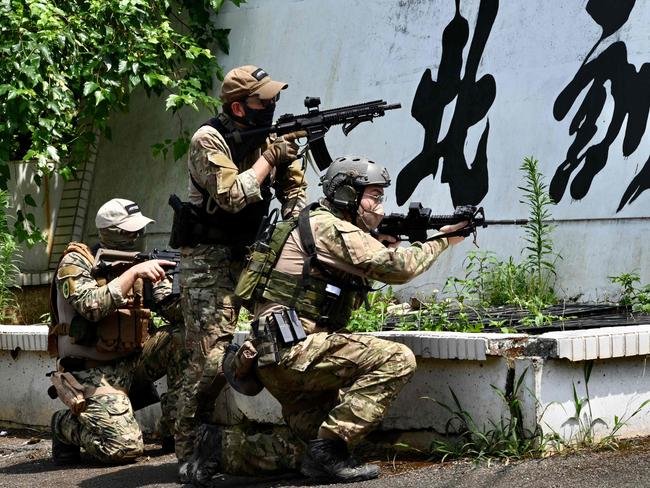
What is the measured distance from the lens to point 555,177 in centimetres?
764

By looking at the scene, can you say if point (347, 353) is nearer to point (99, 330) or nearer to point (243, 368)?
point (243, 368)

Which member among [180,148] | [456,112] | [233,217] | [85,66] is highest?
[85,66]

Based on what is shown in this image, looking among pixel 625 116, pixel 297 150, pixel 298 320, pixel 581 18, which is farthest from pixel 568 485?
pixel 581 18

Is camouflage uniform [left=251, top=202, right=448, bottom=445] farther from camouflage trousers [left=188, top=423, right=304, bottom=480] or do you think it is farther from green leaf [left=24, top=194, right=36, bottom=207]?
green leaf [left=24, top=194, right=36, bottom=207]

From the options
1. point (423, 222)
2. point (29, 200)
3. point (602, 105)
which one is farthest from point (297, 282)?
point (29, 200)

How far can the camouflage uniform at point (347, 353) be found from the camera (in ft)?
17.2

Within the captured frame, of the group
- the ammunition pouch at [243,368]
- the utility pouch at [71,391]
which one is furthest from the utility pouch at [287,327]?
the utility pouch at [71,391]

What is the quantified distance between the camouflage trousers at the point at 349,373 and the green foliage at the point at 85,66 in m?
4.27

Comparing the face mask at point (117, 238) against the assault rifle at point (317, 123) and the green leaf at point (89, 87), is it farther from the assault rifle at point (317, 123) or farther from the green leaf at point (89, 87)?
the green leaf at point (89, 87)

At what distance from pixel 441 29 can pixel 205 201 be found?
3.26 m

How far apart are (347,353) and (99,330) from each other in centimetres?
200

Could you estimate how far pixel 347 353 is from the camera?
5.27 m

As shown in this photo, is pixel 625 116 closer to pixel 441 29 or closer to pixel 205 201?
pixel 441 29

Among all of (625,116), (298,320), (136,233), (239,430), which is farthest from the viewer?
(625,116)
